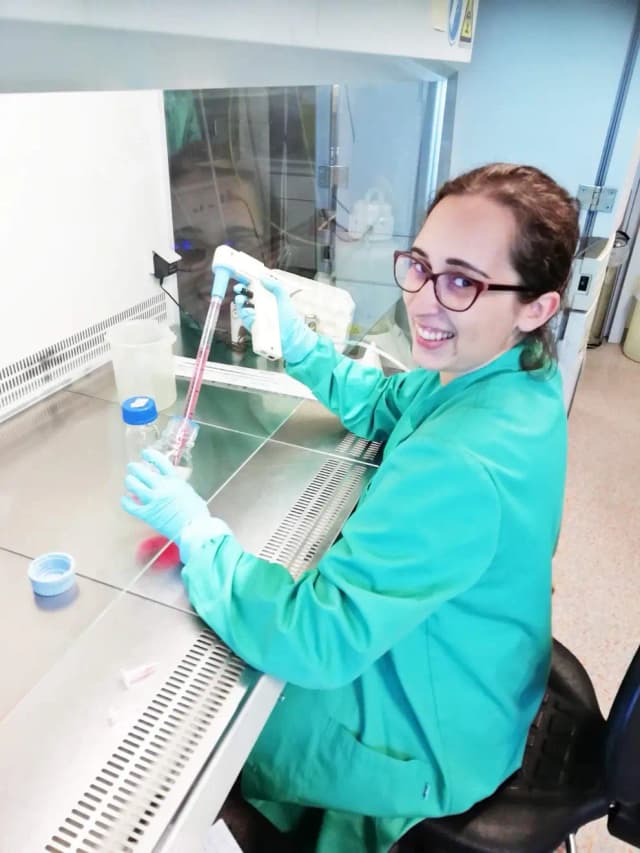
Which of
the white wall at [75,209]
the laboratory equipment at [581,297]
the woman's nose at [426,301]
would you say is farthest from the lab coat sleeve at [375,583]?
the laboratory equipment at [581,297]

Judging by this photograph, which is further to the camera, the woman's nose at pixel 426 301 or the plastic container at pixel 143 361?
the plastic container at pixel 143 361

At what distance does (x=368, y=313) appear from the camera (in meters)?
1.78

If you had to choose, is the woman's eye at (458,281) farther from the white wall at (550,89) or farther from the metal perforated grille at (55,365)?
the white wall at (550,89)

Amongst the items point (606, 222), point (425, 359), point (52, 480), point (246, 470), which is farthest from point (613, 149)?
point (52, 480)

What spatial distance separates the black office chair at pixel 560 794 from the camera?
0.83 m

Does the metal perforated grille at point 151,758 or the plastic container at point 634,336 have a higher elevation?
the metal perforated grille at point 151,758

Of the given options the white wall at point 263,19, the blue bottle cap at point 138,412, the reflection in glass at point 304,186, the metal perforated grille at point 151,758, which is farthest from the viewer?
the reflection in glass at point 304,186

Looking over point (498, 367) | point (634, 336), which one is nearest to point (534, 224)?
point (498, 367)

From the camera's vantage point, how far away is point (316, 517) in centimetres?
98

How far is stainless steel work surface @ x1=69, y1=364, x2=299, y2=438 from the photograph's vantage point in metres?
1.22

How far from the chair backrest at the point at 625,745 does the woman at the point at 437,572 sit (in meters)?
0.13

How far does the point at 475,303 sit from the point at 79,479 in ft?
2.29

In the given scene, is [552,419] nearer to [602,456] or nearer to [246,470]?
[246,470]

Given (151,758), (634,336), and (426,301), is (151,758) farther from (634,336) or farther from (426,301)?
(634,336)
